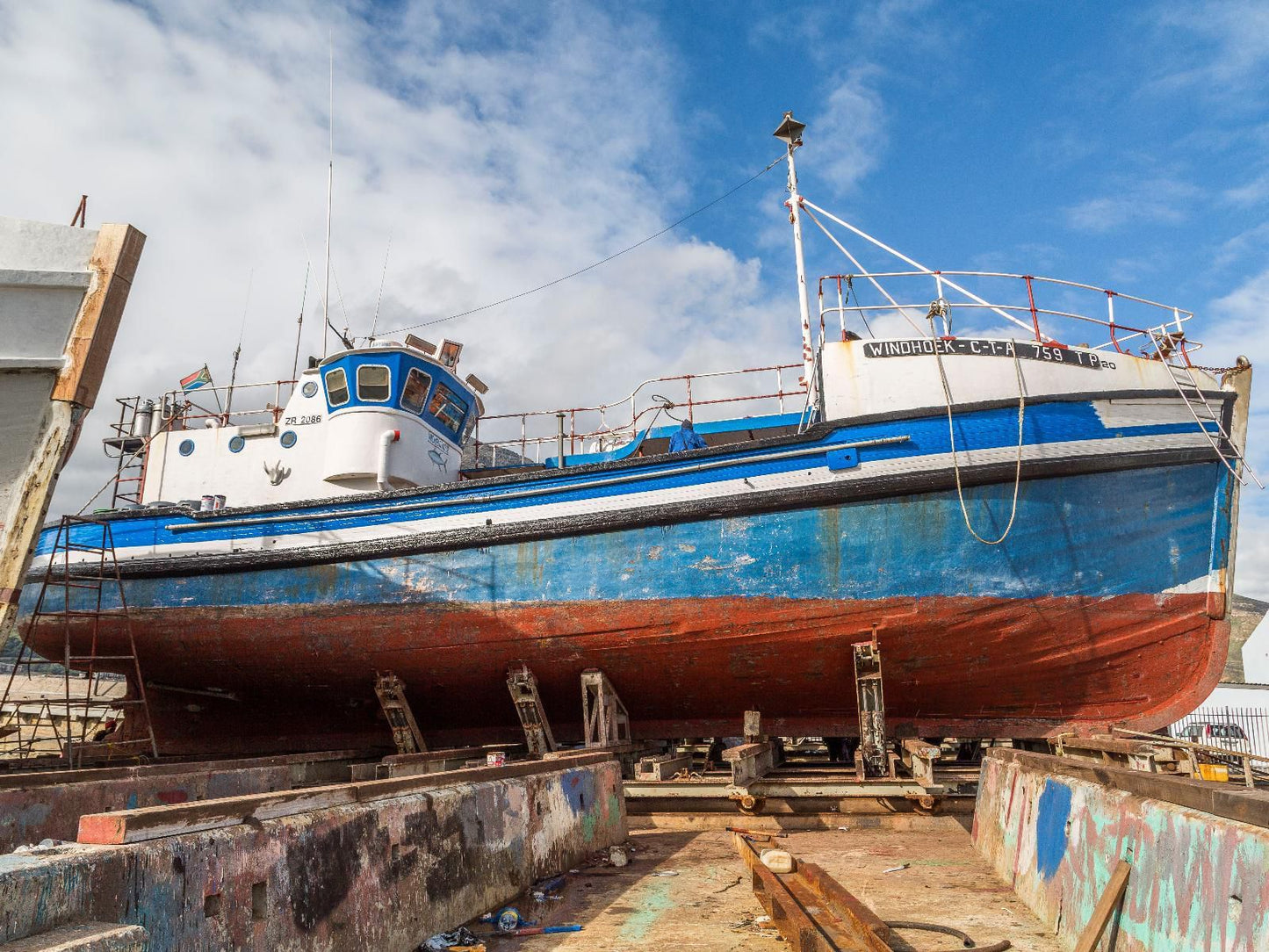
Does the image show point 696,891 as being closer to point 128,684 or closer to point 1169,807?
point 1169,807

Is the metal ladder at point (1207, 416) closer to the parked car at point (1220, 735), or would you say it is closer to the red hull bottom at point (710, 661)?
the red hull bottom at point (710, 661)

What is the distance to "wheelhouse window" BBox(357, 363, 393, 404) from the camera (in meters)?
10.8

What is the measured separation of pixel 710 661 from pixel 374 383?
550cm

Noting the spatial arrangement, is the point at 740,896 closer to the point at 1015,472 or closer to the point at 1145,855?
the point at 1145,855

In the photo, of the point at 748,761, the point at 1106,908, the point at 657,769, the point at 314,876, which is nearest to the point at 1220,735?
the point at 748,761

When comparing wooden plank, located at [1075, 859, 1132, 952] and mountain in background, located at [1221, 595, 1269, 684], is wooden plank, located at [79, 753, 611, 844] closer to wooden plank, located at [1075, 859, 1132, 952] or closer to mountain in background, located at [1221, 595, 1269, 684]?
wooden plank, located at [1075, 859, 1132, 952]

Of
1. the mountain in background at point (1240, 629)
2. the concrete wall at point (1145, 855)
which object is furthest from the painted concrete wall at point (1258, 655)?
the concrete wall at point (1145, 855)

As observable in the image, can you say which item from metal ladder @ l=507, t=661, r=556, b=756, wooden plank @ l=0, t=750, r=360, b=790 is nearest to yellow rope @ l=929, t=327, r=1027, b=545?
metal ladder @ l=507, t=661, r=556, b=756

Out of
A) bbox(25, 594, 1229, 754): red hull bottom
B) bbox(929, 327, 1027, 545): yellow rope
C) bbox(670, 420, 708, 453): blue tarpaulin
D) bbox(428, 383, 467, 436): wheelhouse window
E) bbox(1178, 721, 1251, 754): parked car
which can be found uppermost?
bbox(428, 383, 467, 436): wheelhouse window

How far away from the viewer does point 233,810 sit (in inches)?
102

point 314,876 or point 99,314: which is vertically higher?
point 99,314

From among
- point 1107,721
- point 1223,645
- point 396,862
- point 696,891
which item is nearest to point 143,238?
point 396,862

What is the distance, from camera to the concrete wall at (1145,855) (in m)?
2.06

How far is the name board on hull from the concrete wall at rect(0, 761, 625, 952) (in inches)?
220
